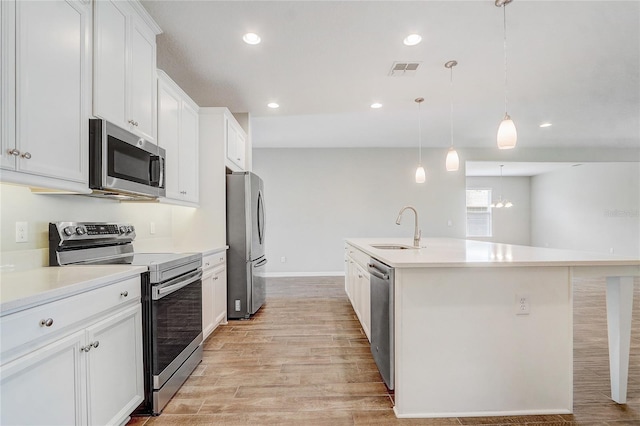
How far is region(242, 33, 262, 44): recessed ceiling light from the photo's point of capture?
2441 millimetres

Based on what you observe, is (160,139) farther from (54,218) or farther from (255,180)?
(255,180)

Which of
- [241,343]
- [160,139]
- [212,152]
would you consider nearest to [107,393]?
[241,343]

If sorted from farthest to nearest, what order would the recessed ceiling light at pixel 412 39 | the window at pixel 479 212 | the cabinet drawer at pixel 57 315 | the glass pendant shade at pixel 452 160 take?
1. the window at pixel 479 212
2. the glass pendant shade at pixel 452 160
3. the recessed ceiling light at pixel 412 39
4. the cabinet drawer at pixel 57 315

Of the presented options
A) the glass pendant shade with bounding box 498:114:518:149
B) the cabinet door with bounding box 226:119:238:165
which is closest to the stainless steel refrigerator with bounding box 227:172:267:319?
the cabinet door with bounding box 226:119:238:165

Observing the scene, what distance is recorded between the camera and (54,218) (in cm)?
182

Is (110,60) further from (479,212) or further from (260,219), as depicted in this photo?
(479,212)

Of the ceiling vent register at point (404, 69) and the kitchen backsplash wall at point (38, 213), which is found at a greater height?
the ceiling vent register at point (404, 69)

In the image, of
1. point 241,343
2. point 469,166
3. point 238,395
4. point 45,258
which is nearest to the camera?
point 45,258

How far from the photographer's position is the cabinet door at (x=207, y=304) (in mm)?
2758

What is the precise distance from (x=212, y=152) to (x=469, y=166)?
6681mm

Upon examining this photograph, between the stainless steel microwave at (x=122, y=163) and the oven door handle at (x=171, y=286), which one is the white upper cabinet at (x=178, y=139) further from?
the oven door handle at (x=171, y=286)

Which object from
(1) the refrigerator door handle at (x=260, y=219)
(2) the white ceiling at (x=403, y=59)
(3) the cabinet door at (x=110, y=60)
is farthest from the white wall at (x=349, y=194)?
(3) the cabinet door at (x=110, y=60)

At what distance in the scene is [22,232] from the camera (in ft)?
5.34

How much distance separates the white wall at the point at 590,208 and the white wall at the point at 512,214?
0.20 m
